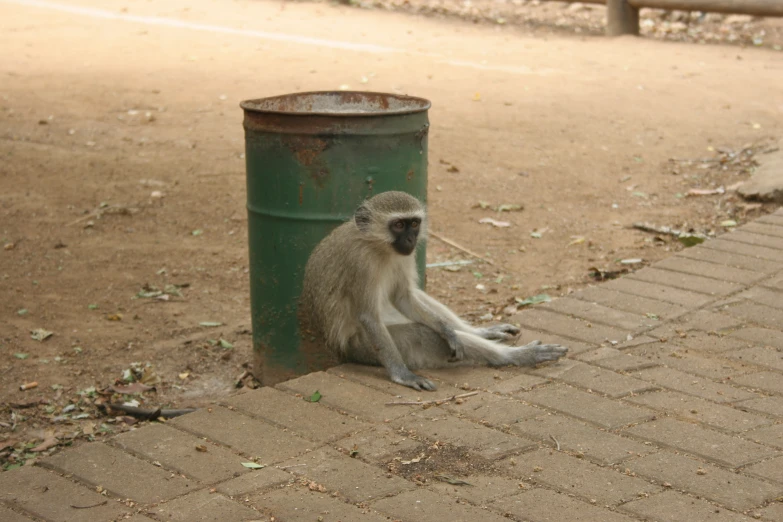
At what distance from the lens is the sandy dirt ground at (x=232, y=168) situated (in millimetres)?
5285

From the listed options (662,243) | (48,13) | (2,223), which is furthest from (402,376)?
(48,13)

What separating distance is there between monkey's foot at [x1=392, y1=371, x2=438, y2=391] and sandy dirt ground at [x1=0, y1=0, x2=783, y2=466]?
4.44 feet

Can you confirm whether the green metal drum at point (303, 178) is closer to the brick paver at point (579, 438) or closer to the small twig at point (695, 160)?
the brick paver at point (579, 438)

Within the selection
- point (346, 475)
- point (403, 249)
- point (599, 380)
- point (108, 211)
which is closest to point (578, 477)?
point (346, 475)

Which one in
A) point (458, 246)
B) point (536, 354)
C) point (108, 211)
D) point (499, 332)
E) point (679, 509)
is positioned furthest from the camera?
point (108, 211)

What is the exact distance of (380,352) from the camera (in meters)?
3.97

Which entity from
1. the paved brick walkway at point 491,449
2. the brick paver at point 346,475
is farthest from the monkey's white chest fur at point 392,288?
the brick paver at point 346,475

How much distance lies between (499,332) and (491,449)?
1143 mm

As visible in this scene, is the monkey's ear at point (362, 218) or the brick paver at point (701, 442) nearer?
Result: the brick paver at point (701, 442)

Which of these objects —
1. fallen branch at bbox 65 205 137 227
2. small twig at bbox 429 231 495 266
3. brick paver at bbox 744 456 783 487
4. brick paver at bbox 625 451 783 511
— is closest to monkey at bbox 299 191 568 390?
brick paver at bbox 625 451 783 511

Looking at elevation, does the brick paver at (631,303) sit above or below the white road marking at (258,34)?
below

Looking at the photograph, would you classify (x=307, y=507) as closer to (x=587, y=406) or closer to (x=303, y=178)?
(x=587, y=406)

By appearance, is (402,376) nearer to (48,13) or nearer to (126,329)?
(126,329)

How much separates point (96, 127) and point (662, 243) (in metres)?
4.95
